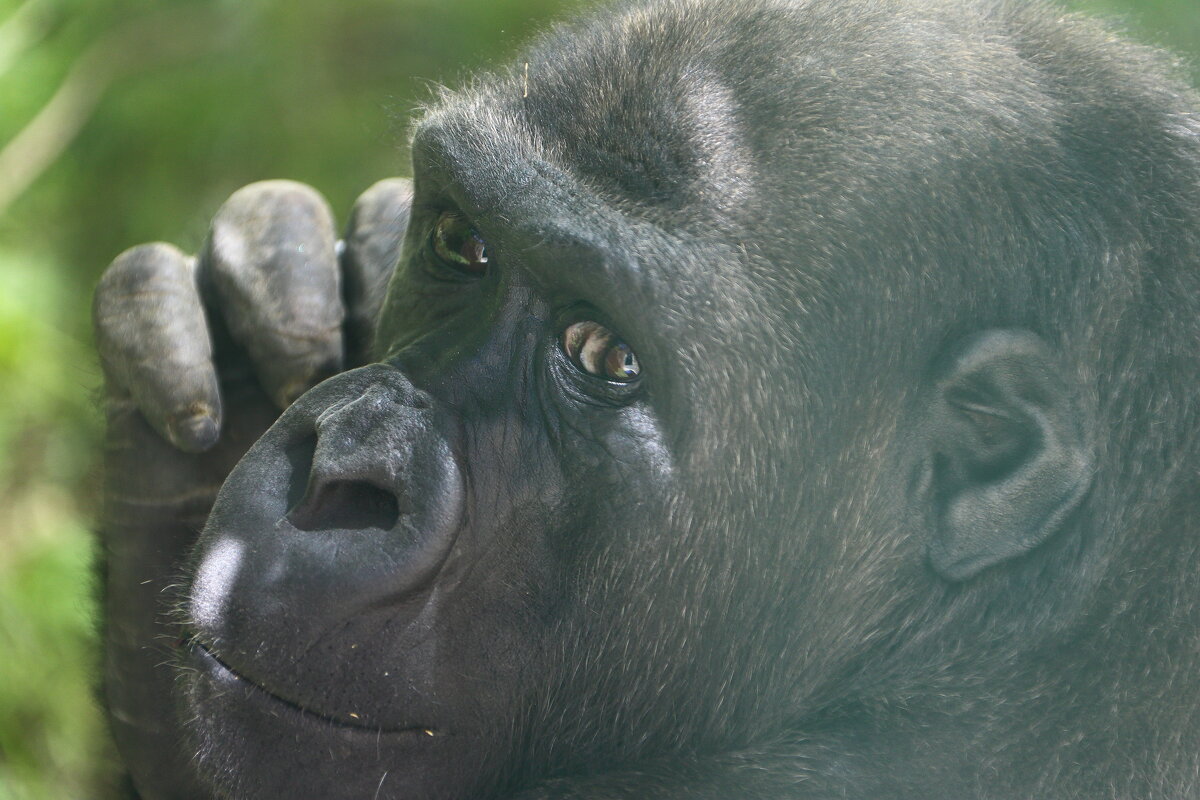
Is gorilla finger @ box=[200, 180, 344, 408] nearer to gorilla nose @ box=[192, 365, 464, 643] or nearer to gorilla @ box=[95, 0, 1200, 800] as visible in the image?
gorilla @ box=[95, 0, 1200, 800]

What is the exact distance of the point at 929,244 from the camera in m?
2.82

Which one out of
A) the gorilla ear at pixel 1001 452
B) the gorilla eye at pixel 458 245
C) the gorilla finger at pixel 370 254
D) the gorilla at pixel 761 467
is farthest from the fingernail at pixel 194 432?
the gorilla ear at pixel 1001 452

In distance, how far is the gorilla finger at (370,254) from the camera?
388 cm

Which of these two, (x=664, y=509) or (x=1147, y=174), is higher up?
(x=1147, y=174)

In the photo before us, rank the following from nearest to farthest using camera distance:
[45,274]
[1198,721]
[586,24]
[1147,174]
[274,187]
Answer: [1198,721], [1147,174], [586,24], [274,187], [45,274]

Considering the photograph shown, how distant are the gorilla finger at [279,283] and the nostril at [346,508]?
108 centimetres

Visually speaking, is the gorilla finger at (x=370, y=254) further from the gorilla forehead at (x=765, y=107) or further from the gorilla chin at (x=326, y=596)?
the gorilla chin at (x=326, y=596)

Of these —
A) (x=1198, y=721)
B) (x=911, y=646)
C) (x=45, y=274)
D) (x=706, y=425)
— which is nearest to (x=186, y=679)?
(x=706, y=425)

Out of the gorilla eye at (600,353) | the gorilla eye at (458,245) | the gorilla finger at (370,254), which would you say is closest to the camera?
the gorilla eye at (600,353)

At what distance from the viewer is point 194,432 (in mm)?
3471

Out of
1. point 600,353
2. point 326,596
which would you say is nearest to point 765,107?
point 600,353

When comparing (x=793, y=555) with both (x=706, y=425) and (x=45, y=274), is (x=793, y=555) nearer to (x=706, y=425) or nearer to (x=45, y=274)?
(x=706, y=425)

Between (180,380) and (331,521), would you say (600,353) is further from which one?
(180,380)

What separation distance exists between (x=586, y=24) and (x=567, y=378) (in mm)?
991
